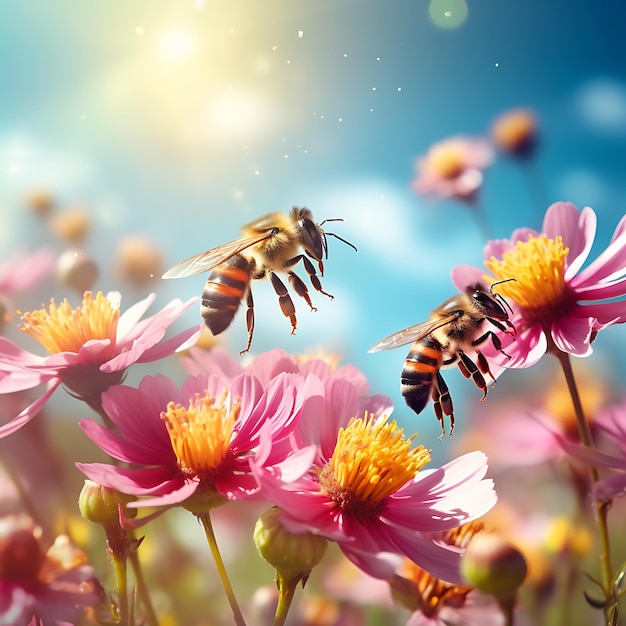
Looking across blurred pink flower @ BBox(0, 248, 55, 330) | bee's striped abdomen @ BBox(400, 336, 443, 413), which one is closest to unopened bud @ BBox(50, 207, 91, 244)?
blurred pink flower @ BBox(0, 248, 55, 330)

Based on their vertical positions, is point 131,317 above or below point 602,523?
above

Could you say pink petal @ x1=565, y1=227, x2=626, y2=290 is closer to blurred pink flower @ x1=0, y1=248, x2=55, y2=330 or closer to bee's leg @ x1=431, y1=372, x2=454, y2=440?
bee's leg @ x1=431, y1=372, x2=454, y2=440

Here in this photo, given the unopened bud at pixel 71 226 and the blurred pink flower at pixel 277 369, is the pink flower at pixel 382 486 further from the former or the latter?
the unopened bud at pixel 71 226

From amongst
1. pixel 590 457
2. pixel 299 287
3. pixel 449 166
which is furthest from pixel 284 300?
pixel 449 166

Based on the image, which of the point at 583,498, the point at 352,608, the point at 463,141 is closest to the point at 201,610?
the point at 352,608

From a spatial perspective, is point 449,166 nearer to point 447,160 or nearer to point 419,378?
point 447,160

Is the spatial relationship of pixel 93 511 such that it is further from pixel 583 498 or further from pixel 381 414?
pixel 583 498
